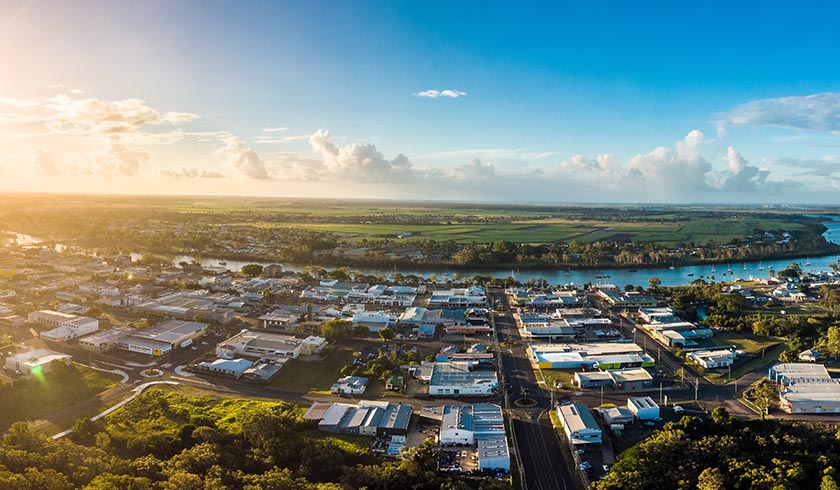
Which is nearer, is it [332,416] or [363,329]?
[332,416]

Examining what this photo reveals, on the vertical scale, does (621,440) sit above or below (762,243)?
below

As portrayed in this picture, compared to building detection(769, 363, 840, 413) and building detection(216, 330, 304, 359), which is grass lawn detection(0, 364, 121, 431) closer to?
building detection(216, 330, 304, 359)

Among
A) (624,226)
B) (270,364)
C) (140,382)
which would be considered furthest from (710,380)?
(624,226)

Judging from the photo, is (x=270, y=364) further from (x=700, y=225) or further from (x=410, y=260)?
(x=700, y=225)

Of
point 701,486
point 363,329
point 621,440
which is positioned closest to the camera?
point 701,486

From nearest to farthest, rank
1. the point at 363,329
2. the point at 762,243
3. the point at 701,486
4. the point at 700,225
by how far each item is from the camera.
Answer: the point at 701,486 < the point at 363,329 < the point at 762,243 < the point at 700,225

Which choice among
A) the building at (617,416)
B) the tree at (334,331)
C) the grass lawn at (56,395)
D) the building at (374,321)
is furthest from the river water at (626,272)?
the grass lawn at (56,395)

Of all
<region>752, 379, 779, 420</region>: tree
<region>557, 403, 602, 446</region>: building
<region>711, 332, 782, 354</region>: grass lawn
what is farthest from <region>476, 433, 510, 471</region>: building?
<region>711, 332, 782, 354</region>: grass lawn

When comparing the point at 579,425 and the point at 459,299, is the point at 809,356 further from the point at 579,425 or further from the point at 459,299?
the point at 459,299

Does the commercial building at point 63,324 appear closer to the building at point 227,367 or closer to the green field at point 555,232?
the building at point 227,367
